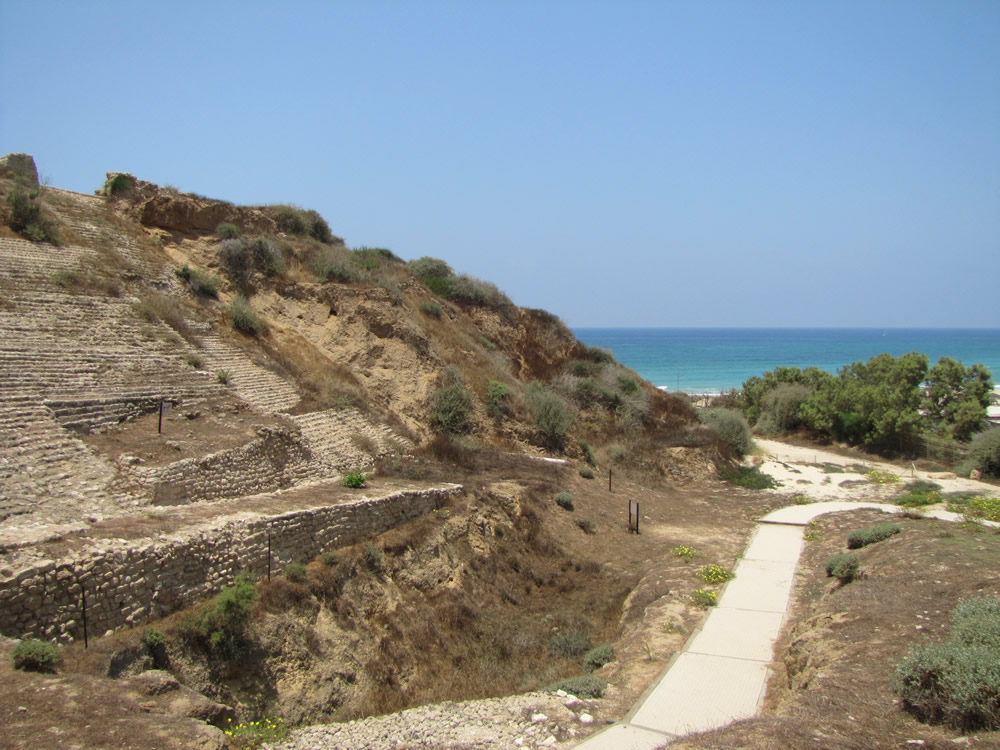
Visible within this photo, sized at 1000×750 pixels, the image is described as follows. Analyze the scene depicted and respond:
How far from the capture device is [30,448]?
11.3 metres

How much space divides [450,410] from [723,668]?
13.8 metres

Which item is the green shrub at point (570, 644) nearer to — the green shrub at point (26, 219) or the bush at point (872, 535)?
the bush at point (872, 535)

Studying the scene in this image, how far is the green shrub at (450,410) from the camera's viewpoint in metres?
21.9

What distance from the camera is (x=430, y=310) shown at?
2731cm

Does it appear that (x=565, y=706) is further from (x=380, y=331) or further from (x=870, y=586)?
(x=380, y=331)

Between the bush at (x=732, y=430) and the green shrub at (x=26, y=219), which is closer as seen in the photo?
the green shrub at (x=26, y=219)

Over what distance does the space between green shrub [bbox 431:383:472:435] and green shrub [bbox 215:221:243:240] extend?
9.34 m

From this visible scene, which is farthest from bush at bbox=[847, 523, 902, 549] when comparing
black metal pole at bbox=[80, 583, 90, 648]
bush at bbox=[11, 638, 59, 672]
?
bush at bbox=[11, 638, 59, 672]

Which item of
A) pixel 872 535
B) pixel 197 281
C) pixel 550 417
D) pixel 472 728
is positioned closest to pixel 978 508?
pixel 872 535

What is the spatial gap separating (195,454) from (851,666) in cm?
1118

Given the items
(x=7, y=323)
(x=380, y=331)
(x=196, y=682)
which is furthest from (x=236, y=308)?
(x=196, y=682)

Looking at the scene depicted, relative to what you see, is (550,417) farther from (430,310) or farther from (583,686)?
(583,686)

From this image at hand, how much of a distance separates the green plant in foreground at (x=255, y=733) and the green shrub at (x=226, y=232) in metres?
18.7

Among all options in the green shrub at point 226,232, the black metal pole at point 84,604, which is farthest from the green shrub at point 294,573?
the green shrub at point 226,232
